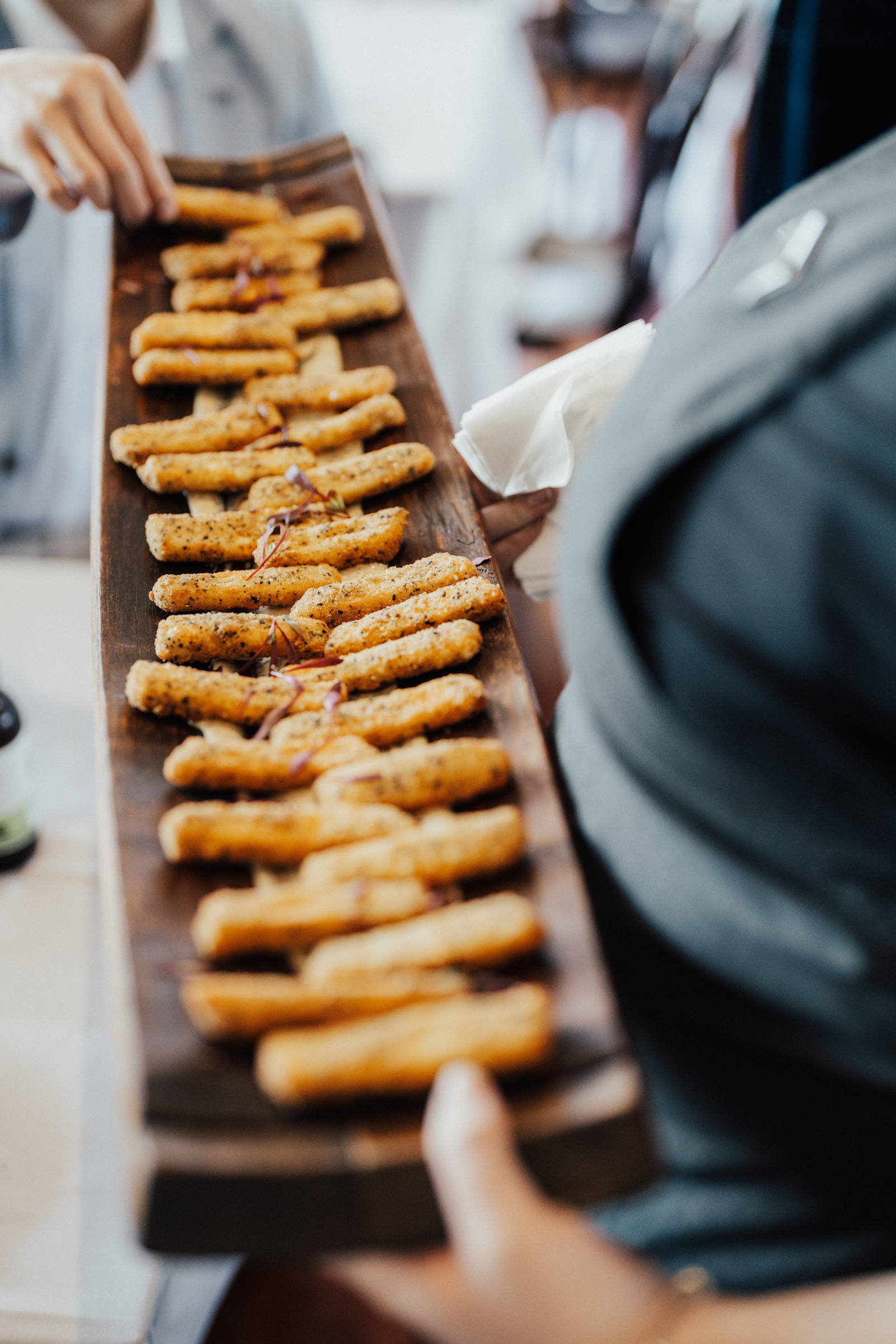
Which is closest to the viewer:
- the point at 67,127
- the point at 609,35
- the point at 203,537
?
the point at 203,537

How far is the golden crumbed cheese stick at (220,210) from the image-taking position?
1.42 m

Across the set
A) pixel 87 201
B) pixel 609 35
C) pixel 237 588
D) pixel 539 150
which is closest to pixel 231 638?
pixel 237 588

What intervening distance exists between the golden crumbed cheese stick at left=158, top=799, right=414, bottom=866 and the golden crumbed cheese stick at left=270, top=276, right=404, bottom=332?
Result: 774 millimetres

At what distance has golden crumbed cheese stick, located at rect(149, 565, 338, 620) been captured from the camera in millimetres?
927

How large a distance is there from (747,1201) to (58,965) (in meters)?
0.72

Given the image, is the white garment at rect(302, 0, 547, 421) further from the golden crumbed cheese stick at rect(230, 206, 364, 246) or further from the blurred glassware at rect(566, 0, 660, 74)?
the golden crumbed cheese stick at rect(230, 206, 364, 246)


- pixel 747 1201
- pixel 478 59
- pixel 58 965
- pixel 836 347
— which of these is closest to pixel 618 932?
pixel 747 1201

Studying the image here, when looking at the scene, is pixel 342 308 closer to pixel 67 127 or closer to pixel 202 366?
pixel 202 366

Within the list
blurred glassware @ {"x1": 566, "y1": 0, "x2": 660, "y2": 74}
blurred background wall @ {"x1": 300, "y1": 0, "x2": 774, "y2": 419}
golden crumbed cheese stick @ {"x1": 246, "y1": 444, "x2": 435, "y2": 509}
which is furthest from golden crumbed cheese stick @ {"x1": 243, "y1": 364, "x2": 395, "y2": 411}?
blurred glassware @ {"x1": 566, "y1": 0, "x2": 660, "y2": 74}

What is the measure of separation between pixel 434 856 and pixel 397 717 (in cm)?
16

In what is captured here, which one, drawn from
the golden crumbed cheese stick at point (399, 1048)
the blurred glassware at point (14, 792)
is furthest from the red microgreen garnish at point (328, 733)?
the blurred glassware at point (14, 792)

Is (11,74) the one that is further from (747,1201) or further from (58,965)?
(747,1201)

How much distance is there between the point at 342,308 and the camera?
4.26 ft

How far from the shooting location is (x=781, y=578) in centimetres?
53
